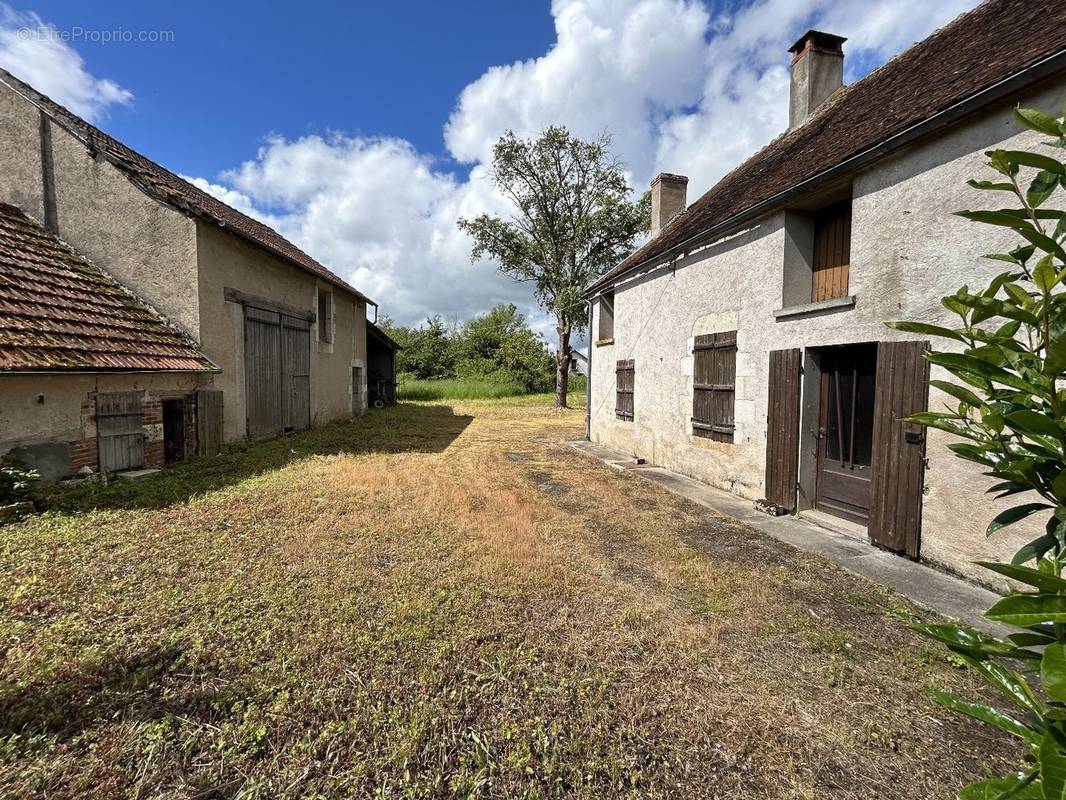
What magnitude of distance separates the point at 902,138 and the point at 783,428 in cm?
325

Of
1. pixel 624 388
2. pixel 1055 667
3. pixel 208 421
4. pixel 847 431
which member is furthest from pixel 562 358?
pixel 1055 667

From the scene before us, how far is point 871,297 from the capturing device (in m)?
4.89

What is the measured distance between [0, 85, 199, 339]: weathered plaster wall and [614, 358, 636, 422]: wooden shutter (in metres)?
8.48

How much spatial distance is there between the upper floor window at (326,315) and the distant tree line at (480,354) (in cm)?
1805

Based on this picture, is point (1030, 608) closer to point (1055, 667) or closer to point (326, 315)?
point (1055, 667)

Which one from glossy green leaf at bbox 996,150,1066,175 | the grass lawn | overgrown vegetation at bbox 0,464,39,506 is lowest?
the grass lawn

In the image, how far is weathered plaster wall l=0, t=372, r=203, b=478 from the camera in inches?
224

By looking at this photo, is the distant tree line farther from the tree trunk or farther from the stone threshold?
the stone threshold

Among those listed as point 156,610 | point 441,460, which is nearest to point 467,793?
point 156,610

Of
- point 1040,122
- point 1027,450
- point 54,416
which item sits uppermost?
point 1040,122

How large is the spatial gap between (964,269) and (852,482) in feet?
8.27

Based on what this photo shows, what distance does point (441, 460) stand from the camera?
30.1 ft

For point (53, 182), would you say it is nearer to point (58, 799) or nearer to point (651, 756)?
point (58, 799)

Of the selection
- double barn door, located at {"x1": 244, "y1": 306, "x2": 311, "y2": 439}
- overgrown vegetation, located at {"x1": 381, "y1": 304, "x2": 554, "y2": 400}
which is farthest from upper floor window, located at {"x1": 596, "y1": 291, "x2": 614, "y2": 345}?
overgrown vegetation, located at {"x1": 381, "y1": 304, "x2": 554, "y2": 400}
